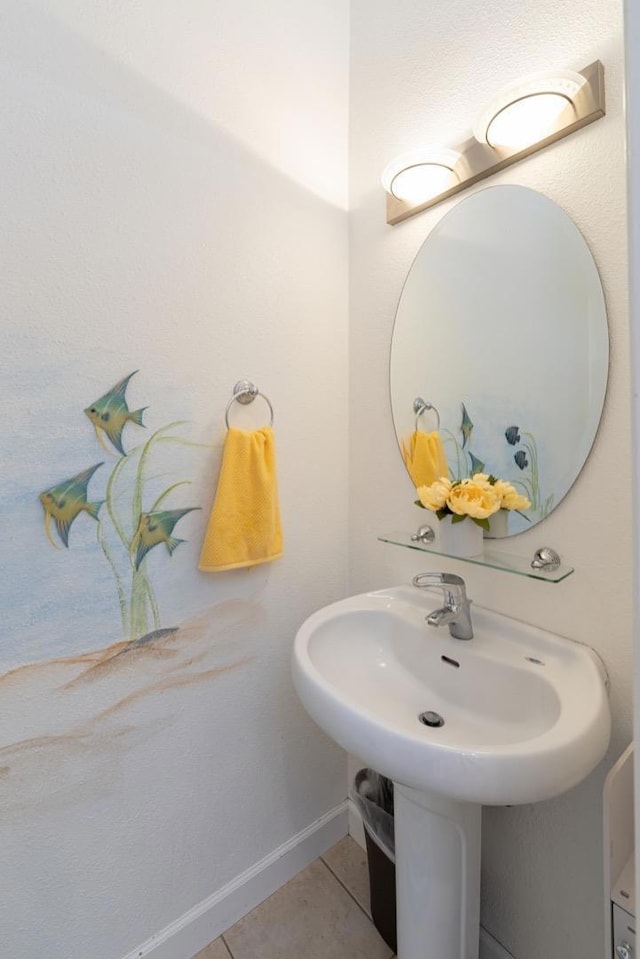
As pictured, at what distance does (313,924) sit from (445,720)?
79 cm

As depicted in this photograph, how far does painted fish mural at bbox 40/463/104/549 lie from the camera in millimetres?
837

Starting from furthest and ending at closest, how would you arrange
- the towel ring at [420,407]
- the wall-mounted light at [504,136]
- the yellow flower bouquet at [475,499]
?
1. the towel ring at [420,407]
2. the yellow flower bouquet at [475,499]
3. the wall-mounted light at [504,136]

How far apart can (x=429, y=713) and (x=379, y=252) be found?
48.1 inches

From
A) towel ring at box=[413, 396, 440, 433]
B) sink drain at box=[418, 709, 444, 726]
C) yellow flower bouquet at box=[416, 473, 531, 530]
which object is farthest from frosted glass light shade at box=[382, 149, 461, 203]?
sink drain at box=[418, 709, 444, 726]

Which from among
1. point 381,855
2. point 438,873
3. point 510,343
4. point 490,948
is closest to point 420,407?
point 510,343

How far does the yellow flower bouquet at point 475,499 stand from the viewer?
880 millimetres

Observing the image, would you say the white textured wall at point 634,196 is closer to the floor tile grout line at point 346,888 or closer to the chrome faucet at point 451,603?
the chrome faucet at point 451,603

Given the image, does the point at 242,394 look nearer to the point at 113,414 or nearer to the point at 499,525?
the point at 113,414

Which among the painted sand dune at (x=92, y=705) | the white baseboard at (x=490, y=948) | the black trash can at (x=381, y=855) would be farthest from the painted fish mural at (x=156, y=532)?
the white baseboard at (x=490, y=948)

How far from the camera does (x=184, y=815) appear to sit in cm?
104

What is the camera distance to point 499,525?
941 millimetres

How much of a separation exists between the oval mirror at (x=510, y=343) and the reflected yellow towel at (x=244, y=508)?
1.37 ft

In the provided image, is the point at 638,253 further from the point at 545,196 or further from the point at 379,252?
the point at 379,252

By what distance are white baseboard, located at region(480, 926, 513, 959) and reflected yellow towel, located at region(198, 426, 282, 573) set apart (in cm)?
105
